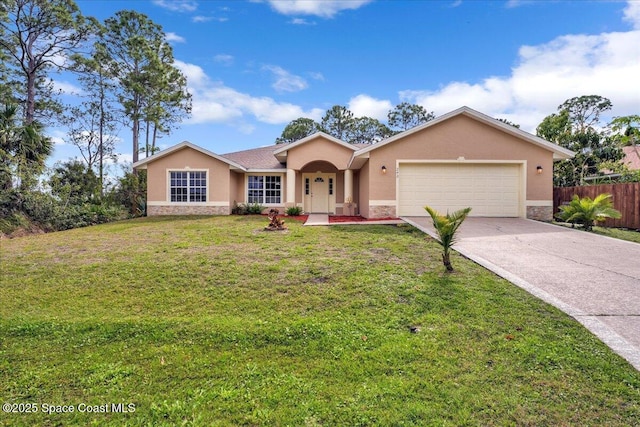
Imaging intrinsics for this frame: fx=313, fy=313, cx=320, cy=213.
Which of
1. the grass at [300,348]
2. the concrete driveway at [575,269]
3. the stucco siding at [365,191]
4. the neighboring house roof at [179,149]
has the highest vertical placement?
the neighboring house roof at [179,149]

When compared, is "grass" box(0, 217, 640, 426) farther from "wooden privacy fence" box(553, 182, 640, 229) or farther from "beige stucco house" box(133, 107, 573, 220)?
"wooden privacy fence" box(553, 182, 640, 229)

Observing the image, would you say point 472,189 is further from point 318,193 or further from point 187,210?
point 187,210

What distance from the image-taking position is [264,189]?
19.1 metres

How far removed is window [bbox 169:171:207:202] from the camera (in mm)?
17531

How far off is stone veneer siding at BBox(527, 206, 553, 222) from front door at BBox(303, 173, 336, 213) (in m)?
10.3

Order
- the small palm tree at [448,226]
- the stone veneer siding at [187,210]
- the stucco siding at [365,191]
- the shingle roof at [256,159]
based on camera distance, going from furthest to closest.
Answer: the shingle roof at [256,159]
the stone veneer siding at [187,210]
the stucco siding at [365,191]
the small palm tree at [448,226]

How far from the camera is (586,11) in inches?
452

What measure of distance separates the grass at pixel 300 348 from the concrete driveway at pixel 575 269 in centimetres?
33

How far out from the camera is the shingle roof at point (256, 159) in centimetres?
1914

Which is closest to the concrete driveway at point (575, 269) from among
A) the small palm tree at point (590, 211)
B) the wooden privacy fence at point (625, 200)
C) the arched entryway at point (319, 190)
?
the small palm tree at point (590, 211)

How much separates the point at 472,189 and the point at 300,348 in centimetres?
1200

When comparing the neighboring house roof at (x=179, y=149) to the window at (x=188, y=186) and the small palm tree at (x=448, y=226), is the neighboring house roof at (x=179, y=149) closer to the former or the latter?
the window at (x=188, y=186)

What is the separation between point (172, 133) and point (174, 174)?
13.2 metres

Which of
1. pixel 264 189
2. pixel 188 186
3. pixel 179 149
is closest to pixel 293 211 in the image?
pixel 264 189
